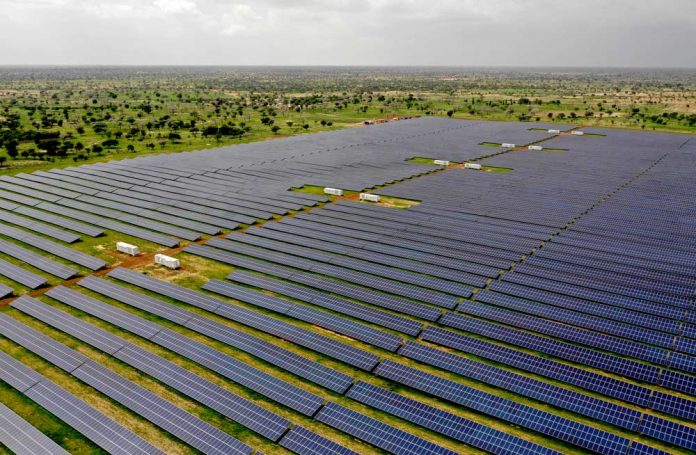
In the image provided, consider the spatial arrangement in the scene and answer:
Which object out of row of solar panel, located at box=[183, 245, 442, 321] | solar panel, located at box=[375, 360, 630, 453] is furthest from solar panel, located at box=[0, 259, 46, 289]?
solar panel, located at box=[375, 360, 630, 453]

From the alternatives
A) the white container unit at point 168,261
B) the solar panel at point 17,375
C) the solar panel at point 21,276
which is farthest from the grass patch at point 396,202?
the solar panel at point 17,375

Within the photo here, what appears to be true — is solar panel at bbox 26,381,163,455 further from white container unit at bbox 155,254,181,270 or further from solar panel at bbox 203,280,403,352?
white container unit at bbox 155,254,181,270

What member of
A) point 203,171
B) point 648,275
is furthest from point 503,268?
point 203,171

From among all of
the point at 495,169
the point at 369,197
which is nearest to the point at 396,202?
the point at 369,197

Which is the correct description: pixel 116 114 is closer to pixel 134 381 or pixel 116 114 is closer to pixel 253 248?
pixel 253 248

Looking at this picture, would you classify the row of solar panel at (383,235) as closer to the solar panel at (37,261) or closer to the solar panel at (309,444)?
the solar panel at (37,261)
